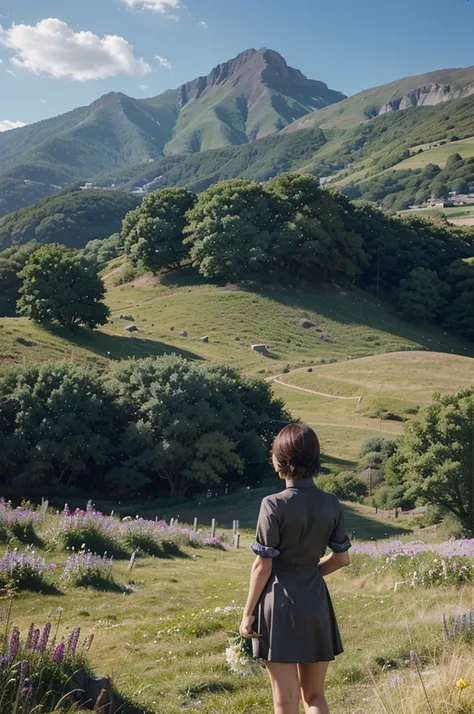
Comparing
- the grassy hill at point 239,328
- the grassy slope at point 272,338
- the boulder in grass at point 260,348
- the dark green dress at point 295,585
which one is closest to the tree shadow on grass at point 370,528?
the grassy slope at point 272,338

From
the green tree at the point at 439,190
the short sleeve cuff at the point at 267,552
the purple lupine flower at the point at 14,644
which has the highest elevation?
the green tree at the point at 439,190

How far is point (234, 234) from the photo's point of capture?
8175 cm

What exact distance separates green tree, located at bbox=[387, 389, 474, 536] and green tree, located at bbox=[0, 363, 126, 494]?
1520 centimetres

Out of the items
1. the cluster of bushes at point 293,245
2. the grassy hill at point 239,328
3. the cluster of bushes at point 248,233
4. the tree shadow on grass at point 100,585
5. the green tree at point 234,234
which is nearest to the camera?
the tree shadow on grass at point 100,585

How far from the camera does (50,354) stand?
51.2 meters

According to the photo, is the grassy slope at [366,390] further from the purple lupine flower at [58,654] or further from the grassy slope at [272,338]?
the purple lupine flower at [58,654]

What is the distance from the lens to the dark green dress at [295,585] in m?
4.56

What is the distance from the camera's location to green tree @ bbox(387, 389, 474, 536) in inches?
1054

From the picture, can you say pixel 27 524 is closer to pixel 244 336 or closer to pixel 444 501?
pixel 444 501

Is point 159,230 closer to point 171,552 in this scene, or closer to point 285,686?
point 171,552

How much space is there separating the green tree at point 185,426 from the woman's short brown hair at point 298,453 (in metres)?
30.3

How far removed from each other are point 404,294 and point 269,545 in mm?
86040

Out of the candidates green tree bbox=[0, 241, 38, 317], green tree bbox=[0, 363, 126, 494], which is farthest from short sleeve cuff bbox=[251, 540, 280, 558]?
green tree bbox=[0, 241, 38, 317]

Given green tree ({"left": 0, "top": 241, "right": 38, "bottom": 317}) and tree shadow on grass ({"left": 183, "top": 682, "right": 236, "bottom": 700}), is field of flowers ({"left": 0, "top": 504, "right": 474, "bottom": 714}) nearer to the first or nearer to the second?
tree shadow on grass ({"left": 183, "top": 682, "right": 236, "bottom": 700})
